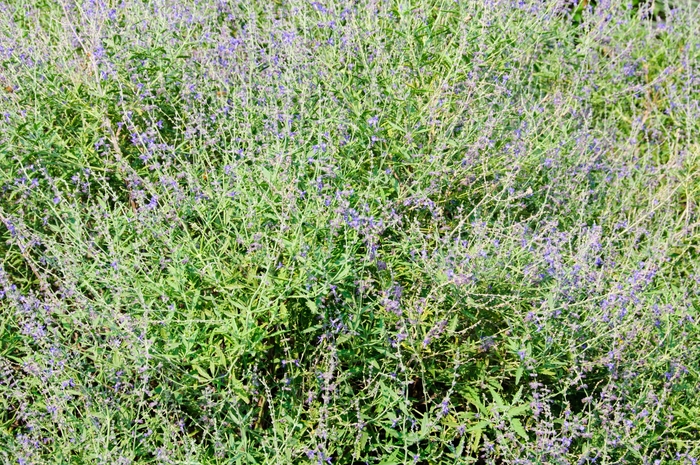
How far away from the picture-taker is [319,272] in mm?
2707

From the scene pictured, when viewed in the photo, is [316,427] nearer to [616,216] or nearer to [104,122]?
[104,122]

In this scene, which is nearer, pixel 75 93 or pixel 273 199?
pixel 273 199

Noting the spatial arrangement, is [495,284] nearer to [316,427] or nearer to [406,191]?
[406,191]

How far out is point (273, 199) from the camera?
2.96m

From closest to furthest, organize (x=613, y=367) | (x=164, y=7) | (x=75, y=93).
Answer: (x=613, y=367)
(x=75, y=93)
(x=164, y=7)

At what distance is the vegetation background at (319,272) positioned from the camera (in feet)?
9.19

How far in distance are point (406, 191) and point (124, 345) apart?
1.21 metres

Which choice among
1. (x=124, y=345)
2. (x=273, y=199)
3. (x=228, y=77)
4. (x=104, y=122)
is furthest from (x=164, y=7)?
(x=124, y=345)

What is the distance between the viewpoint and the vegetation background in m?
2.80

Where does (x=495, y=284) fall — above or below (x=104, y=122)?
below

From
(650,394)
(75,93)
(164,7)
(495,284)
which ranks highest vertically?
(164,7)

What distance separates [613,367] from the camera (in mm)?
3066

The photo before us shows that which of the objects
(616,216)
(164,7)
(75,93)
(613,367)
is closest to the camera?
(613,367)

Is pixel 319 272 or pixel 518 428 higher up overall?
pixel 319 272
